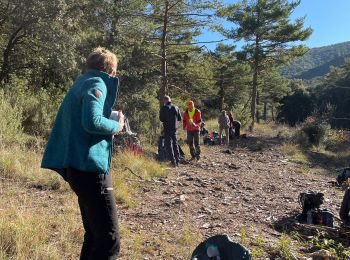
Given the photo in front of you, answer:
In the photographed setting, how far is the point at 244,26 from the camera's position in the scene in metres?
27.3

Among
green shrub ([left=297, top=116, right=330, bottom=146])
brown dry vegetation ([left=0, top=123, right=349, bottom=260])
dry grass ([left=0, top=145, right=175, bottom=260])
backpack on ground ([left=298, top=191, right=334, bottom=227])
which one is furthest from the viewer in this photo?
green shrub ([left=297, top=116, right=330, bottom=146])

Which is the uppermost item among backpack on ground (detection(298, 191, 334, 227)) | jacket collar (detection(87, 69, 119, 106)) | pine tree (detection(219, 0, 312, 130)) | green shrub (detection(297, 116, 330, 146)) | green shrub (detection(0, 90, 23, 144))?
pine tree (detection(219, 0, 312, 130))

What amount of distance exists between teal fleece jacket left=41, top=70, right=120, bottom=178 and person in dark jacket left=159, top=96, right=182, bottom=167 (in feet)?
25.0

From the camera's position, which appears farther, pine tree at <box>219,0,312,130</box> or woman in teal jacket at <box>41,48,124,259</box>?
pine tree at <box>219,0,312,130</box>

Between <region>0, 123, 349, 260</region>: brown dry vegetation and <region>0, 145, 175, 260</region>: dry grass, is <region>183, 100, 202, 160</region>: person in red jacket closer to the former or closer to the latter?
<region>0, 123, 349, 260</region>: brown dry vegetation

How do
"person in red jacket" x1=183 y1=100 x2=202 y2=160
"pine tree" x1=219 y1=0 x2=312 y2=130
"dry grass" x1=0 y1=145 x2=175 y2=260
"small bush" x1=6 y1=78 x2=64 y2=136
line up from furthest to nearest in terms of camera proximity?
"pine tree" x1=219 y1=0 x2=312 y2=130
"person in red jacket" x1=183 y1=100 x2=202 y2=160
"small bush" x1=6 y1=78 x2=64 y2=136
"dry grass" x1=0 y1=145 x2=175 y2=260

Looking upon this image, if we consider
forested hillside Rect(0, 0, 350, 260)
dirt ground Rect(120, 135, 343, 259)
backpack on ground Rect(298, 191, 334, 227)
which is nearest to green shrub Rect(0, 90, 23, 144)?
forested hillside Rect(0, 0, 350, 260)

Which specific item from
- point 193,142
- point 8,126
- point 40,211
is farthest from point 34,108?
point 40,211

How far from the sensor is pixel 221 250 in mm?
3719

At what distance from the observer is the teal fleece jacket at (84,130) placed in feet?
9.45

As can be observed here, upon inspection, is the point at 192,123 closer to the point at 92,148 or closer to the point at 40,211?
the point at 40,211

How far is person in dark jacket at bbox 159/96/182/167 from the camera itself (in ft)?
35.3

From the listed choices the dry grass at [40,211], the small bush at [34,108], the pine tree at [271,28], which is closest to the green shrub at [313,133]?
the pine tree at [271,28]

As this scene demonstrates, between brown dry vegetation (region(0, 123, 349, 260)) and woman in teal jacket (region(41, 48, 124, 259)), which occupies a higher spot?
woman in teal jacket (region(41, 48, 124, 259))
